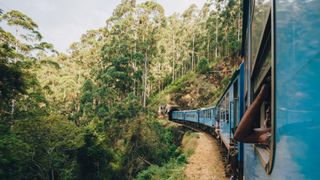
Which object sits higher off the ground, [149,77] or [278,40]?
[149,77]

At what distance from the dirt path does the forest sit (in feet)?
5.41

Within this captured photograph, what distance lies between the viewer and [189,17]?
55.1 meters

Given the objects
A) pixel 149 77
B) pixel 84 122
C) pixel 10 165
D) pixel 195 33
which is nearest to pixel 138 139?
pixel 84 122

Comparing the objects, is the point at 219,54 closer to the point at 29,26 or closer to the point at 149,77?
the point at 149,77

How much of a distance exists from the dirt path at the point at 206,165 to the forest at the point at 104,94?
165 centimetres

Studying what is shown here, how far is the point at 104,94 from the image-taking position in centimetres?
3011

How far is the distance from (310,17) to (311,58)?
123 millimetres

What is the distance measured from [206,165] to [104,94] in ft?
62.9

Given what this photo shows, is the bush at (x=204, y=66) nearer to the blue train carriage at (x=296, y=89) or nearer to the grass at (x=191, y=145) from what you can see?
the grass at (x=191, y=145)

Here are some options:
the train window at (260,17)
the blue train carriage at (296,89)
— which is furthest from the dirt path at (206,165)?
the blue train carriage at (296,89)

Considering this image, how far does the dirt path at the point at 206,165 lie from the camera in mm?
11352

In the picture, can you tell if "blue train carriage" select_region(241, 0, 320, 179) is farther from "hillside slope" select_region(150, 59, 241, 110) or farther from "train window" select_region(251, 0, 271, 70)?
"hillside slope" select_region(150, 59, 241, 110)

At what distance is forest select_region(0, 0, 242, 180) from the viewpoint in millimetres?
16750

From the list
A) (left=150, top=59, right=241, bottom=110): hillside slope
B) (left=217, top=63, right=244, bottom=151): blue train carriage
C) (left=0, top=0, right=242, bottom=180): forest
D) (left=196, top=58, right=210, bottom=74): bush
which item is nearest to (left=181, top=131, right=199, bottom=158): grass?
(left=0, top=0, right=242, bottom=180): forest
